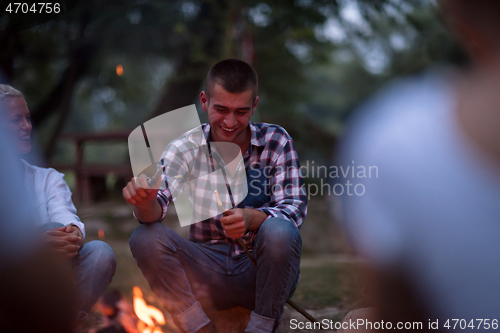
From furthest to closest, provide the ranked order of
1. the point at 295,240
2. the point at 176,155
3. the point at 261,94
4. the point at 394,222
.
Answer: the point at 261,94
the point at 176,155
the point at 295,240
the point at 394,222

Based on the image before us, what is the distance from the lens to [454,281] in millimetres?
1065

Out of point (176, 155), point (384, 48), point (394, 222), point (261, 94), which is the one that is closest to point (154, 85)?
point (261, 94)

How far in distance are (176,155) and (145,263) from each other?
578mm

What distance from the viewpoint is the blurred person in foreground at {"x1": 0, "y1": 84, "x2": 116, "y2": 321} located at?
190 cm

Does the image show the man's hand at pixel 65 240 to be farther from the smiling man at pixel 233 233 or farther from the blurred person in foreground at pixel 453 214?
the blurred person in foreground at pixel 453 214

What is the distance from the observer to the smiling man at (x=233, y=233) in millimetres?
1856

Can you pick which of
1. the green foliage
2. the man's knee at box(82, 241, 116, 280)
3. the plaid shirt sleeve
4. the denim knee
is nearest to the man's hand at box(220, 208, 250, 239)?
the denim knee

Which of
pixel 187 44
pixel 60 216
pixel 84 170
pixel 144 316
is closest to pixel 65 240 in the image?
pixel 60 216

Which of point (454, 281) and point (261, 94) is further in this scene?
point (261, 94)

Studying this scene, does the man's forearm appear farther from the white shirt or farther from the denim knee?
the denim knee

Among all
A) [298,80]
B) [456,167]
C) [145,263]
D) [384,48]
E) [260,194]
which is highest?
[384,48]

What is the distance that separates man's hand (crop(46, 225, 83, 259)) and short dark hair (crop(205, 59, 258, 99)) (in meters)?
0.96

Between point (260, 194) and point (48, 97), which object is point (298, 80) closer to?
point (48, 97)

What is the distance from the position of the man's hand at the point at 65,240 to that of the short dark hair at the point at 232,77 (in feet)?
3.15
